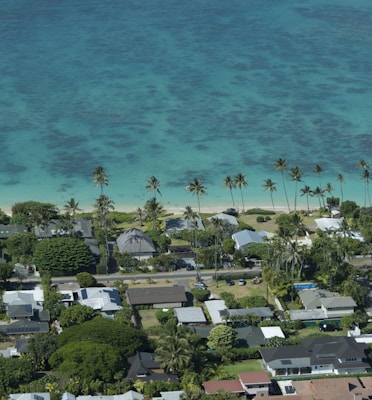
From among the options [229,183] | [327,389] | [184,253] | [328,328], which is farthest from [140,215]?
[327,389]

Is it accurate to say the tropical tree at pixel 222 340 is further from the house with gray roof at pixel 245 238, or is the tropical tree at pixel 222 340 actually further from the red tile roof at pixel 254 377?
the house with gray roof at pixel 245 238

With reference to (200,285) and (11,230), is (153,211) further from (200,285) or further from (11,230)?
(11,230)

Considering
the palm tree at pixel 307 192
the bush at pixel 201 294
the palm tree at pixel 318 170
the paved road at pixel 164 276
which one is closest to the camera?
the bush at pixel 201 294

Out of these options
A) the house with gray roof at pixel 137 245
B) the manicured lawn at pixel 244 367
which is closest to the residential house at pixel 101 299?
the house with gray roof at pixel 137 245

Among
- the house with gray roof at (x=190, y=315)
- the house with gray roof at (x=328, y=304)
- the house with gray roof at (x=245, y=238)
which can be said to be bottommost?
the house with gray roof at (x=328, y=304)

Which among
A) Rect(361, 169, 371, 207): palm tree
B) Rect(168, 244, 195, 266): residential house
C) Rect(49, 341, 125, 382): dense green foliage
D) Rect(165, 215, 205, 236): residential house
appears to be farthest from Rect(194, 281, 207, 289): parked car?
Rect(361, 169, 371, 207): palm tree

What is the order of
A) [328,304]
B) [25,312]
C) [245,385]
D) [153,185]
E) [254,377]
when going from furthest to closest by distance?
[153,185], [328,304], [25,312], [254,377], [245,385]

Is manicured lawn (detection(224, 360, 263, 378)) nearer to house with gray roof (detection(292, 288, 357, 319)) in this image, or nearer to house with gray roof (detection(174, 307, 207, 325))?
house with gray roof (detection(174, 307, 207, 325))
